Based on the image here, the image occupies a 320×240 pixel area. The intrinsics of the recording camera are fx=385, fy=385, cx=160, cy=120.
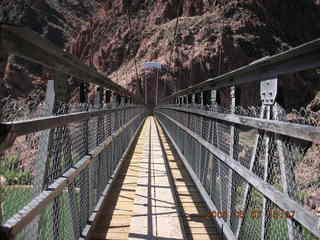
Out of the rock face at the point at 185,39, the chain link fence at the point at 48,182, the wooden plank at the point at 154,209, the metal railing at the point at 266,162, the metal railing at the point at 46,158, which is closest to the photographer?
the metal railing at the point at 46,158

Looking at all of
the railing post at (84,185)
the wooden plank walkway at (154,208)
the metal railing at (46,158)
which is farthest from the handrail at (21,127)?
the wooden plank walkway at (154,208)

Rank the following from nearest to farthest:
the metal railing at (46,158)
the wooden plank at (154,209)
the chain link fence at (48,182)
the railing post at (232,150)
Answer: the metal railing at (46,158) < the chain link fence at (48,182) < the railing post at (232,150) < the wooden plank at (154,209)

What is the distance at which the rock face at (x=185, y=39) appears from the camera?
153 ft

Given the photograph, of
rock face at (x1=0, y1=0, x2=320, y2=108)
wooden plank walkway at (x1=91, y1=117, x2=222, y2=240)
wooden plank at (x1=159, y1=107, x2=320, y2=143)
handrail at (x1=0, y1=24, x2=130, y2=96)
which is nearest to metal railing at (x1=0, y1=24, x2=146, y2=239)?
handrail at (x1=0, y1=24, x2=130, y2=96)

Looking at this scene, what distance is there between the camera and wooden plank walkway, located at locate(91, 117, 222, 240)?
3248 millimetres

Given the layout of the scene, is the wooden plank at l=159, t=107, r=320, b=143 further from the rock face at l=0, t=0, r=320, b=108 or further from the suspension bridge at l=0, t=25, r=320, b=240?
the rock face at l=0, t=0, r=320, b=108

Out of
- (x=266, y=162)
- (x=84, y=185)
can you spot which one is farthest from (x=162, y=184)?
(x=266, y=162)

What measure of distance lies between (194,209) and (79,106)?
6.19 feet

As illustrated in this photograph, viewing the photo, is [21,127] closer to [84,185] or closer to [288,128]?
[288,128]

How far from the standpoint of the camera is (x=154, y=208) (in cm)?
388

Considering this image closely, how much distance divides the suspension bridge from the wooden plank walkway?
0.04 ft

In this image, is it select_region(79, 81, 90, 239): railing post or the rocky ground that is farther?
the rocky ground

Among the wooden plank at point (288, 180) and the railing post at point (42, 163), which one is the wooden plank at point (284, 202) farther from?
the railing post at point (42, 163)

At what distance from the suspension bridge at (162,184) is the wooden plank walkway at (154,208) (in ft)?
0.04
